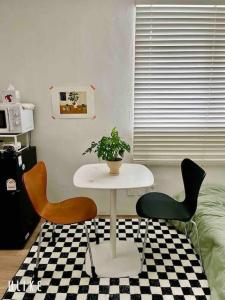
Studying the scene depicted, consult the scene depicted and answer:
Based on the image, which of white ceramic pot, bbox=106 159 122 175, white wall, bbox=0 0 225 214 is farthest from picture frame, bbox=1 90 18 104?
white ceramic pot, bbox=106 159 122 175

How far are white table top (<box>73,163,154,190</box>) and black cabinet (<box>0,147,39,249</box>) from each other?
58cm

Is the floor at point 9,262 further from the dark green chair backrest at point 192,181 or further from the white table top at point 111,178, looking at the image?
the dark green chair backrest at point 192,181

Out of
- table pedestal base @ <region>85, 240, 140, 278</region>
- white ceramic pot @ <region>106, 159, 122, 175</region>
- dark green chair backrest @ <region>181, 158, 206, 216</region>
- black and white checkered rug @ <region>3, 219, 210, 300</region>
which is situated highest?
white ceramic pot @ <region>106, 159, 122, 175</region>

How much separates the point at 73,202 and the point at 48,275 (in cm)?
59

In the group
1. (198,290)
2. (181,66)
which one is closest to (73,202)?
(198,290)

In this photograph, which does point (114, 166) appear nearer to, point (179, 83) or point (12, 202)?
point (12, 202)

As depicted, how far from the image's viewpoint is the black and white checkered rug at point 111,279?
1702mm

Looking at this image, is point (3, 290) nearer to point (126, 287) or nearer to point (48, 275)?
point (48, 275)

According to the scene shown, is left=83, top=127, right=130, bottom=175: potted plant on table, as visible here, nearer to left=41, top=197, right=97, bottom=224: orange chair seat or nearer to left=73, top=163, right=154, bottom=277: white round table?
left=73, top=163, right=154, bottom=277: white round table

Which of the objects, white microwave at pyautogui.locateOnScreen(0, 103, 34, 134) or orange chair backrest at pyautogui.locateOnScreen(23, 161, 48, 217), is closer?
orange chair backrest at pyautogui.locateOnScreen(23, 161, 48, 217)

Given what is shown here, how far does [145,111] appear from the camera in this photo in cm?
254

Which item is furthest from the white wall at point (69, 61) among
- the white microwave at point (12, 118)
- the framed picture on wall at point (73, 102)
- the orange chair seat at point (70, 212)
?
the orange chair seat at point (70, 212)

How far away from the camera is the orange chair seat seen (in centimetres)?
183

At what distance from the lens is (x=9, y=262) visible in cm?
204
